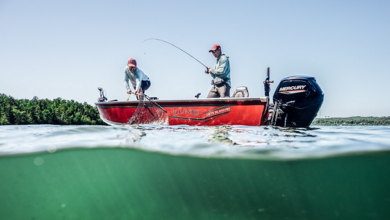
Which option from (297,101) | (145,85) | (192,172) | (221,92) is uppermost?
(145,85)

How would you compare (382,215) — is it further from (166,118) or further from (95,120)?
(95,120)

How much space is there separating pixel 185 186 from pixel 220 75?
4.13 metres

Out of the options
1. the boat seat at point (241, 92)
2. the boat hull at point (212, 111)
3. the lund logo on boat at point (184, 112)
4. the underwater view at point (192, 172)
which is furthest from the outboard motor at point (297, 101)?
the lund logo on boat at point (184, 112)

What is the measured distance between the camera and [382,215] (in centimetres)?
548

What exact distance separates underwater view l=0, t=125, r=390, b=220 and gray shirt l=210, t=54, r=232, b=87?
210 cm

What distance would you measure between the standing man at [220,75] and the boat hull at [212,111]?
57 centimetres

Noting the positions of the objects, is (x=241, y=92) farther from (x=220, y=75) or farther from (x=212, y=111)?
(x=212, y=111)

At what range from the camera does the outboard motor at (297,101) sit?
6359 mm

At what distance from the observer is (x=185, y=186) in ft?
26.2

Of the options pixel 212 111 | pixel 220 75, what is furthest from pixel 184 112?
pixel 220 75

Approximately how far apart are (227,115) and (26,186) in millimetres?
6902

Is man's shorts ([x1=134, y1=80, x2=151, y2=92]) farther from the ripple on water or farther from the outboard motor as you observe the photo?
the outboard motor

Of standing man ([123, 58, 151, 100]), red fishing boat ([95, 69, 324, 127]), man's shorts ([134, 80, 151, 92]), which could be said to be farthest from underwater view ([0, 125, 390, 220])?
man's shorts ([134, 80, 151, 92])

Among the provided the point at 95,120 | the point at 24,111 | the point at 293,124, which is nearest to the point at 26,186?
the point at 293,124
